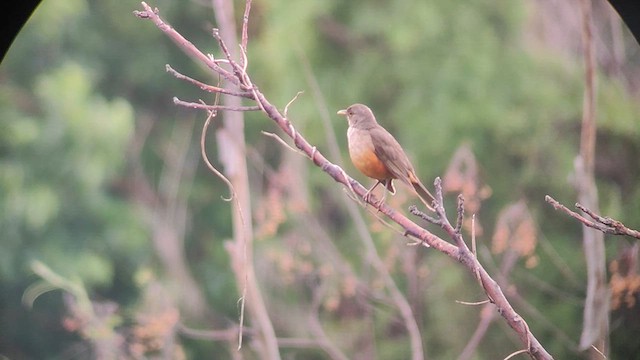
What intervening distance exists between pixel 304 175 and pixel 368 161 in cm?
261

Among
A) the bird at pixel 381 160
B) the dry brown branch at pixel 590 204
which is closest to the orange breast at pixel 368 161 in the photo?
the bird at pixel 381 160

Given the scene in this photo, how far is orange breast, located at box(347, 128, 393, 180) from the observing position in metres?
2.85

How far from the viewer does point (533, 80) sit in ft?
17.7

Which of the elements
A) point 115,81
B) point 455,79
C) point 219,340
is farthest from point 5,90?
point 455,79

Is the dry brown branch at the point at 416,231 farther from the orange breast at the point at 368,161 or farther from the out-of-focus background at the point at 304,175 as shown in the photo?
the out-of-focus background at the point at 304,175

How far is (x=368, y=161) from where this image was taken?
2.85 meters

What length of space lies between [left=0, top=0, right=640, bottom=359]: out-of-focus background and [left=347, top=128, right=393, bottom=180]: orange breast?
135cm

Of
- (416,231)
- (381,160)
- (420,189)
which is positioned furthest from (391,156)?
(416,231)

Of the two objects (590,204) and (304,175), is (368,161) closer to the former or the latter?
(590,204)

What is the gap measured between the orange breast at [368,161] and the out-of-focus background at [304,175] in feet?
4.43

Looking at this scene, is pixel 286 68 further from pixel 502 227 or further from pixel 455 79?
pixel 502 227

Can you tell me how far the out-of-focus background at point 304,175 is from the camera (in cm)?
440

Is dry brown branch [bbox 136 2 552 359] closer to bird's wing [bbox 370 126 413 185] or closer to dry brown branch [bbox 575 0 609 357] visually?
bird's wing [bbox 370 126 413 185]

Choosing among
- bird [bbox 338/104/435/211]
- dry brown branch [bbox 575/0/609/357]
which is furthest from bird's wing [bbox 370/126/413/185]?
dry brown branch [bbox 575/0/609/357]
